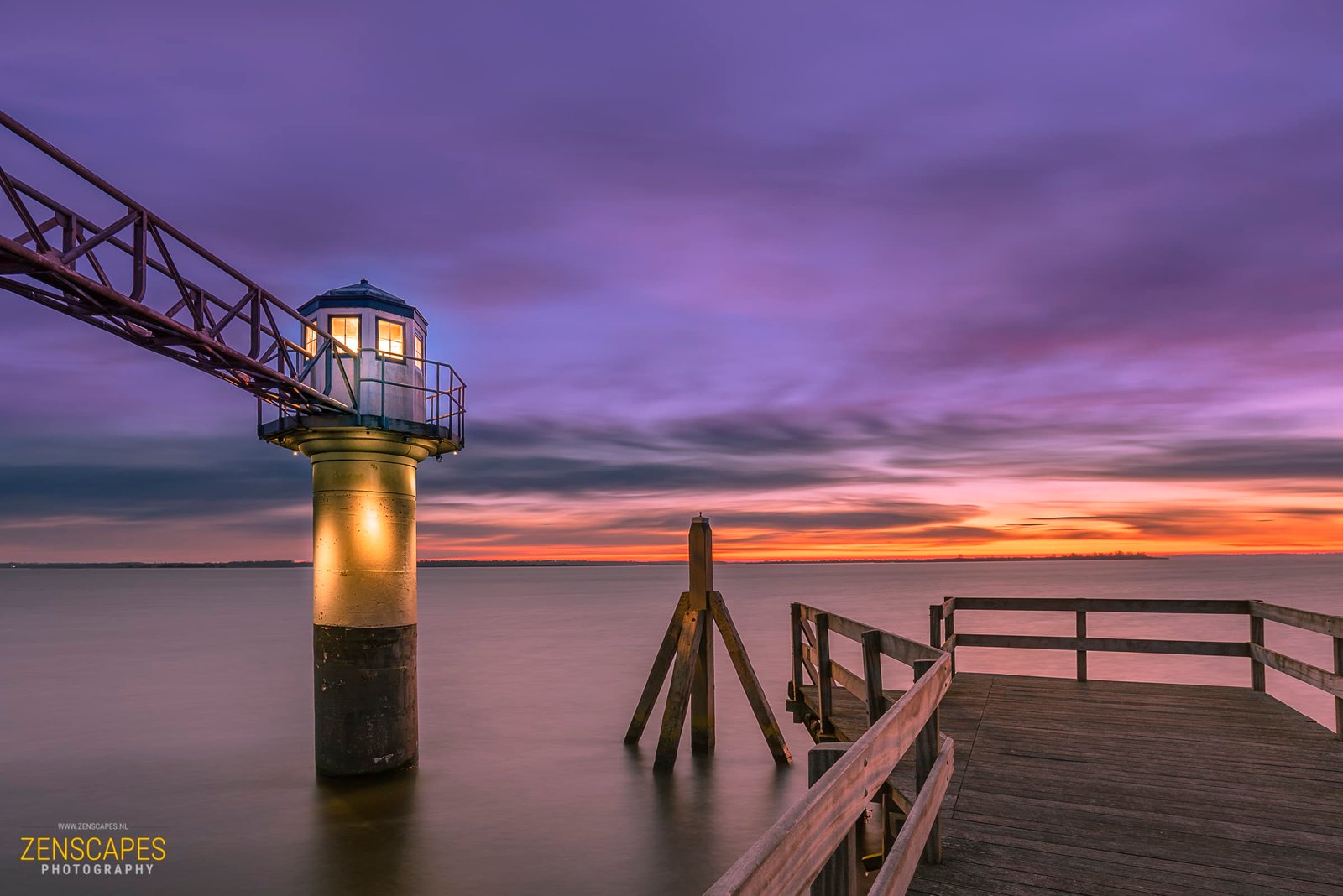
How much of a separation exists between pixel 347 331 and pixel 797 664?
10.7 metres

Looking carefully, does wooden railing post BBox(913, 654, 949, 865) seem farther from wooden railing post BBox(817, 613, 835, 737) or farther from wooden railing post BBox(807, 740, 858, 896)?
wooden railing post BBox(817, 613, 835, 737)

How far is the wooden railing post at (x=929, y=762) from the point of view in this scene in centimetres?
455

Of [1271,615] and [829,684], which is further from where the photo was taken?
[1271,615]

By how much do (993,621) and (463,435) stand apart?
172 feet

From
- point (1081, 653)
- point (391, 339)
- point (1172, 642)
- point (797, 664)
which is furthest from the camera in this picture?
point (391, 339)

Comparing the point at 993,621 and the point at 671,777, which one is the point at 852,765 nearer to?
the point at 671,777

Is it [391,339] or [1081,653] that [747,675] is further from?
[391,339]

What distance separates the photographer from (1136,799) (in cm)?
611

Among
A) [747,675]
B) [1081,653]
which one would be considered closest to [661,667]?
[747,675]

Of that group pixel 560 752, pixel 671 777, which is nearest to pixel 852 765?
pixel 671 777

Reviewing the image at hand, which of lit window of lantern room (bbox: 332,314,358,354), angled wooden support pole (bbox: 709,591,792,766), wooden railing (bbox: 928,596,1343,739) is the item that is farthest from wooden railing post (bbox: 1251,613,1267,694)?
lit window of lantern room (bbox: 332,314,358,354)

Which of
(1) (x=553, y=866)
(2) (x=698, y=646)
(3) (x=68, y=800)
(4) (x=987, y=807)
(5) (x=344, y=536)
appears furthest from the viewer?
(3) (x=68, y=800)

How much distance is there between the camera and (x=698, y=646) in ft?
52.6

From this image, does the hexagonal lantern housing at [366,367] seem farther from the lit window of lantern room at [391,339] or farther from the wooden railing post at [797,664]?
the wooden railing post at [797,664]
